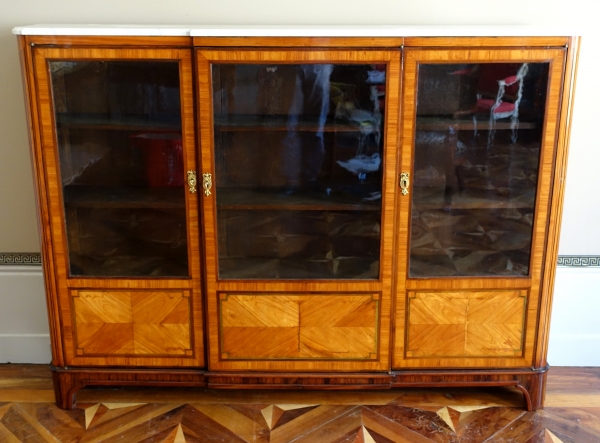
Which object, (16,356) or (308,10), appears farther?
(16,356)

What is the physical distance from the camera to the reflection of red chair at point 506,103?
1627mm

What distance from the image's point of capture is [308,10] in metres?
1.88

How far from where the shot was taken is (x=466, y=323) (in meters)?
1.78

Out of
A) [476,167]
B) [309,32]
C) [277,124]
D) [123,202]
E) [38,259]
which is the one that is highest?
[309,32]

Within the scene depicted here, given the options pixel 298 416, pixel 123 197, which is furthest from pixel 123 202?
pixel 298 416

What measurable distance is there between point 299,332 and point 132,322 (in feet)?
1.57

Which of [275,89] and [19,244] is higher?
[275,89]

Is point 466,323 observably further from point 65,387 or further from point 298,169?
point 65,387

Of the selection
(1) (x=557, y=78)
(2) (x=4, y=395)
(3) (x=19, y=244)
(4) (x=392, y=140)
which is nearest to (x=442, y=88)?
(4) (x=392, y=140)

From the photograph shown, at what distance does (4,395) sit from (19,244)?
0.48 meters

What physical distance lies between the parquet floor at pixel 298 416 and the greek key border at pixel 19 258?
0.38 metres

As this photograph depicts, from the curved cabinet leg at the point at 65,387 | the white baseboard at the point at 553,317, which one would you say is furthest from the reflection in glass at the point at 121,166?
the white baseboard at the point at 553,317

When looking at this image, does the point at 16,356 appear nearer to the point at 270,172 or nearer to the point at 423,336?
the point at 270,172

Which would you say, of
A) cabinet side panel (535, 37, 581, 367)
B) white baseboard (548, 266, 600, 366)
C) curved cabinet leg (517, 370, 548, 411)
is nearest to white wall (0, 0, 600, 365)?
cabinet side panel (535, 37, 581, 367)
